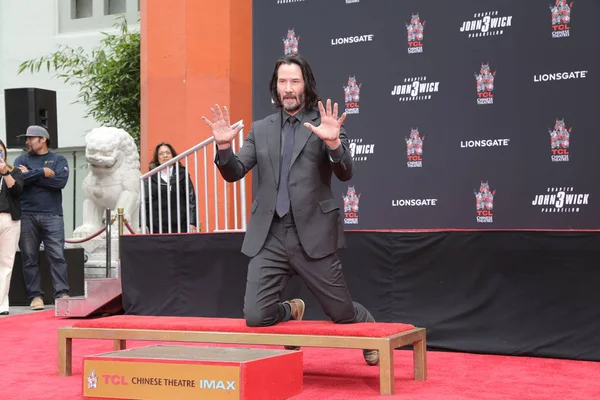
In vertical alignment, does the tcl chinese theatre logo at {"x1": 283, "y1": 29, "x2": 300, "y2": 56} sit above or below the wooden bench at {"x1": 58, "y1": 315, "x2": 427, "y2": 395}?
above

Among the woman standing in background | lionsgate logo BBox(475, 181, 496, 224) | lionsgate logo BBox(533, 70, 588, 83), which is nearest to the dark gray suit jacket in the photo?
the woman standing in background

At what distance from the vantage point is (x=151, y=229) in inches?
285

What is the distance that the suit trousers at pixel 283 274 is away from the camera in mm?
4047

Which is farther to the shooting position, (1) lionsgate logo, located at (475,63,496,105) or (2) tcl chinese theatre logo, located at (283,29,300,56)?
(2) tcl chinese theatre logo, located at (283,29,300,56)

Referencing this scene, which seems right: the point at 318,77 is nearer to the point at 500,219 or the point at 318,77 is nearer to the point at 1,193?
the point at 500,219

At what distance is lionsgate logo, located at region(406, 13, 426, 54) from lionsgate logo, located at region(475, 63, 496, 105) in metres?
0.69

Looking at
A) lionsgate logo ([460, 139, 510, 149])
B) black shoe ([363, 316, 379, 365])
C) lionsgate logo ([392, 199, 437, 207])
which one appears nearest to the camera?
black shoe ([363, 316, 379, 365])

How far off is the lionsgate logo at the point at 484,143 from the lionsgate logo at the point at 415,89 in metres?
0.61

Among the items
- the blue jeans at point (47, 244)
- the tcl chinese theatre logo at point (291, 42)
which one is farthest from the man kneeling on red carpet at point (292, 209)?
the tcl chinese theatre logo at point (291, 42)

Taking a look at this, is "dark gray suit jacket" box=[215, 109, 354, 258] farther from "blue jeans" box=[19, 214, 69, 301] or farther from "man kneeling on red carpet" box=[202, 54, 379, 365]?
"blue jeans" box=[19, 214, 69, 301]

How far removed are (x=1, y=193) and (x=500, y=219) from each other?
4688mm

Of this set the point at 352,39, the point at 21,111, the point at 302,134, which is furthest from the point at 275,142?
the point at 21,111

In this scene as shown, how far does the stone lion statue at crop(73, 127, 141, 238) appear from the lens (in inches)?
376

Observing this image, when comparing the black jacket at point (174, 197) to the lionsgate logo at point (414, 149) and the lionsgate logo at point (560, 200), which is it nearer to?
the lionsgate logo at point (414, 149)
